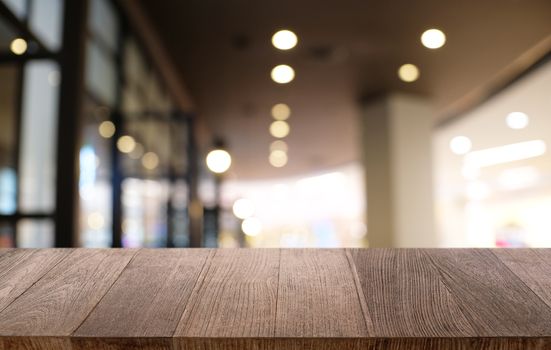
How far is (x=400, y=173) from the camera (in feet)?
21.2

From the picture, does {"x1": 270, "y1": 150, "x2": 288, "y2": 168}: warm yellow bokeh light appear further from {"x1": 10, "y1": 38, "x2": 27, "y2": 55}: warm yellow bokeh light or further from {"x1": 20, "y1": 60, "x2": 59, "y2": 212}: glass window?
{"x1": 10, "y1": 38, "x2": 27, "y2": 55}: warm yellow bokeh light

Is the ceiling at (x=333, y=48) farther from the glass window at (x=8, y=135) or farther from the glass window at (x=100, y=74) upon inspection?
the glass window at (x=8, y=135)

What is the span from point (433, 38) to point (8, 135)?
3565 mm

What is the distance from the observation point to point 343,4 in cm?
419

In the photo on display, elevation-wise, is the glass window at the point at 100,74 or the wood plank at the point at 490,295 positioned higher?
the glass window at the point at 100,74

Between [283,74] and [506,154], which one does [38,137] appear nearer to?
[283,74]

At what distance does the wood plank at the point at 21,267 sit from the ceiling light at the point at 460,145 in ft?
27.7

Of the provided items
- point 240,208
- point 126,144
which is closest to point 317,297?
point 126,144

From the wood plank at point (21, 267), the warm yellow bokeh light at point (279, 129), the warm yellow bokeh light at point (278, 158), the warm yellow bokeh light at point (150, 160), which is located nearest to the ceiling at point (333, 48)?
the warm yellow bokeh light at point (279, 129)

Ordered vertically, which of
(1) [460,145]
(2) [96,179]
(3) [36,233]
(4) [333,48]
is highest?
(4) [333,48]

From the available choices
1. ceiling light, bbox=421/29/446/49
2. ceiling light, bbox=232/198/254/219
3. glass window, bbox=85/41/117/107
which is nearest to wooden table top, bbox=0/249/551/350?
glass window, bbox=85/41/117/107

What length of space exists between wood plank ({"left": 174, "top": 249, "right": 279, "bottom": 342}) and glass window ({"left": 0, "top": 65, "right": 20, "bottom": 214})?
2371 millimetres

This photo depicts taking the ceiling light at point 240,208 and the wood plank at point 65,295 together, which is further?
the ceiling light at point 240,208

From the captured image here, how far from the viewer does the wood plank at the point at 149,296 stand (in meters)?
0.79
